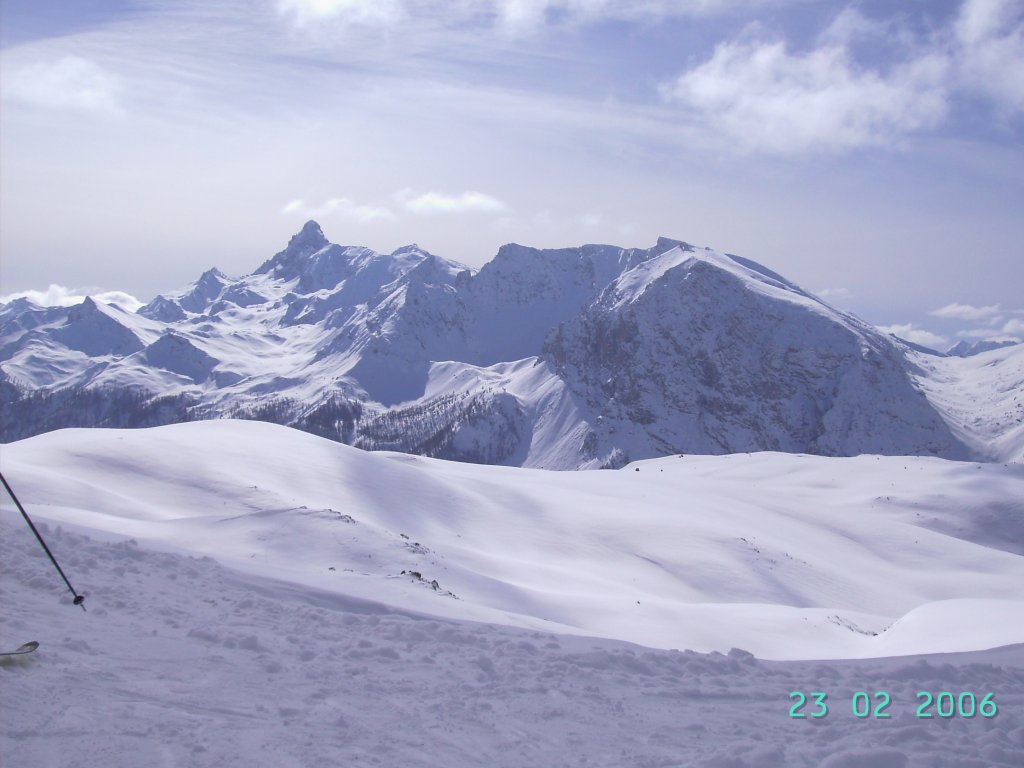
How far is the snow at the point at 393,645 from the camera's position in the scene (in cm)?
856

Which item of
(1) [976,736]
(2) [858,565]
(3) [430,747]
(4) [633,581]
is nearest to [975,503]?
(2) [858,565]

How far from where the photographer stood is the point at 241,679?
9.77 metres

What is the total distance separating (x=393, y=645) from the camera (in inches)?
457

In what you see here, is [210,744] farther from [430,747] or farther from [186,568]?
[186,568]

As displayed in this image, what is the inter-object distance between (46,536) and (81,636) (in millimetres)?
4700
